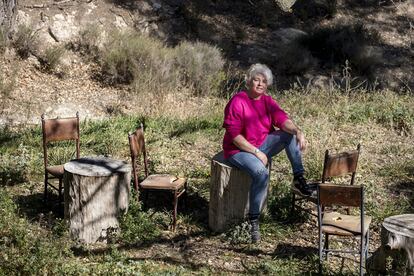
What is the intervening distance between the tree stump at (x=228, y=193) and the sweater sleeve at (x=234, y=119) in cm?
32

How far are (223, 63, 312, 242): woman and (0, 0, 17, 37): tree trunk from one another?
717 cm

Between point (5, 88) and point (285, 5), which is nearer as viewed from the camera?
point (5, 88)

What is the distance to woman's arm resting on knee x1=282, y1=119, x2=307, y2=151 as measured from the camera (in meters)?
6.24

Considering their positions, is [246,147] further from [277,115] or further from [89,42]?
[89,42]

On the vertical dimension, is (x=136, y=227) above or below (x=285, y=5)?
below

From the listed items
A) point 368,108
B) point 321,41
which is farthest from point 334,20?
point 368,108

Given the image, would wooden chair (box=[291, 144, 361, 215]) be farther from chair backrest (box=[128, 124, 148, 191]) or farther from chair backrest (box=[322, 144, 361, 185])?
chair backrest (box=[128, 124, 148, 191])

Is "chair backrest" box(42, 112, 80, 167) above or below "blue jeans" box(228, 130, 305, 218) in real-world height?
above

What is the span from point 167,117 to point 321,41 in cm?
767

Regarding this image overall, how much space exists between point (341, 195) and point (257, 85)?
5.21 ft

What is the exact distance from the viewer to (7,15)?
39.6ft

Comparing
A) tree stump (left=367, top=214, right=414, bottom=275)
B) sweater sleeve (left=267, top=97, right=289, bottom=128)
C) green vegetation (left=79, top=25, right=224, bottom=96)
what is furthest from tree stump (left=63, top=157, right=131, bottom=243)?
green vegetation (left=79, top=25, right=224, bottom=96)

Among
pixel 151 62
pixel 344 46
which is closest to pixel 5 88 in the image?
pixel 151 62

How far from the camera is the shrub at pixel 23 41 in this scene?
481 inches
